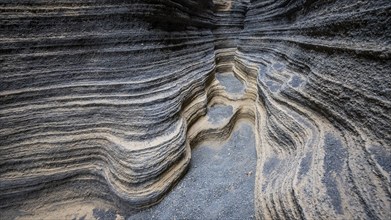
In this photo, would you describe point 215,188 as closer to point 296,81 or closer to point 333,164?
point 333,164

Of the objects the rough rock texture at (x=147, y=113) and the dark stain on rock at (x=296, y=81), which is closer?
the rough rock texture at (x=147, y=113)

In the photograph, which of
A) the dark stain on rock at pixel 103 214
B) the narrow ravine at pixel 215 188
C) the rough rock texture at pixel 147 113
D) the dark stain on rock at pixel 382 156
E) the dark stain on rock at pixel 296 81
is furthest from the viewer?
the dark stain on rock at pixel 296 81

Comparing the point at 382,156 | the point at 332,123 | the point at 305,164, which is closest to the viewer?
the point at 382,156

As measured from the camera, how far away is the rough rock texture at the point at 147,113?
8.06 feet

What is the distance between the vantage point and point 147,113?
4.10m

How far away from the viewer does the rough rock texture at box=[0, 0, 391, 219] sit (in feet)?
8.06

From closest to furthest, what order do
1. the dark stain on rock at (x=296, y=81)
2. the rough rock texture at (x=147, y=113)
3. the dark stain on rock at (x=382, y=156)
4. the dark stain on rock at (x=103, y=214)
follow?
the dark stain on rock at (x=382, y=156)
the rough rock texture at (x=147, y=113)
the dark stain on rock at (x=103, y=214)
the dark stain on rock at (x=296, y=81)

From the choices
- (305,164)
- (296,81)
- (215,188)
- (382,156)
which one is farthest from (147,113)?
(382,156)

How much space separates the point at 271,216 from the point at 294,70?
3463mm

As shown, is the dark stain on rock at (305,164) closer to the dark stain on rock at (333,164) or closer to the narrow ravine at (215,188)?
the dark stain on rock at (333,164)

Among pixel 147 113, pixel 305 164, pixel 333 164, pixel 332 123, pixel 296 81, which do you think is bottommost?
pixel 147 113

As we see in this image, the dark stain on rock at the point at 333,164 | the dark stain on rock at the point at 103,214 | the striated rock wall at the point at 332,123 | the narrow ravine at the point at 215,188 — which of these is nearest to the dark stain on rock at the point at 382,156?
the striated rock wall at the point at 332,123

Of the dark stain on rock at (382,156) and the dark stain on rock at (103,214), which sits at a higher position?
the dark stain on rock at (382,156)

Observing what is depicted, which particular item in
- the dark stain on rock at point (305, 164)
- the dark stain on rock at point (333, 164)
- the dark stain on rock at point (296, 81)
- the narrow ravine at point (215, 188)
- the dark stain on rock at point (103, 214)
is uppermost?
the dark stain on rock at point (296, 81)
